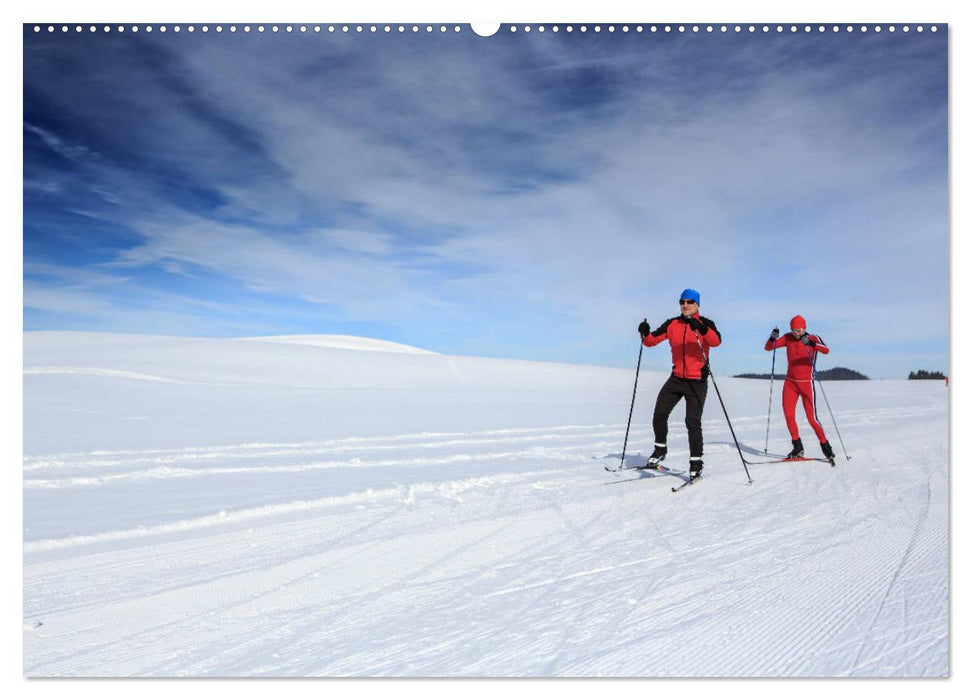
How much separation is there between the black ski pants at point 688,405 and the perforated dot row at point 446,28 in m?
3.51

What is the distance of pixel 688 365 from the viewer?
613cm

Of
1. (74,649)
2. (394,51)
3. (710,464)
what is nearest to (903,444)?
(710,464)

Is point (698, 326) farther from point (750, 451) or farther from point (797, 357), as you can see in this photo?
point (750, 451)

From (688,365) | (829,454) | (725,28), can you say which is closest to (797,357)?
(829,454)

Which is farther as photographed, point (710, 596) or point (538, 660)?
point (710, 596)

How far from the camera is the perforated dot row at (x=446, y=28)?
9.25ft

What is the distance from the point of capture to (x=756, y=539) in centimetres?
398

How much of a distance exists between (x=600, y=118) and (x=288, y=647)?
3.08 m

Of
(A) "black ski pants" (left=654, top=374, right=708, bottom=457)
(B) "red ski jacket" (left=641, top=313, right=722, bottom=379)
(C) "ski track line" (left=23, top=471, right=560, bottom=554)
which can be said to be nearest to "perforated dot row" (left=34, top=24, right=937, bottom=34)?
(C) "ski track line" (left=23, top=471, right=560, bottom=554)

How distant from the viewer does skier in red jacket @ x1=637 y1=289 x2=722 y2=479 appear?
19.0ft

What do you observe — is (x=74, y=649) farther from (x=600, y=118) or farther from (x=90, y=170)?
(x=600, y=118)

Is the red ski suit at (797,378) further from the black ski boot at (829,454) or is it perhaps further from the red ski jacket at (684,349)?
the red ski jacket at (684,349)

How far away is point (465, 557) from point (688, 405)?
10.8 ft

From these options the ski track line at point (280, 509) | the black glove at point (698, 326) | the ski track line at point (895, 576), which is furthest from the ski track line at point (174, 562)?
the black glove at point (698, 326)
